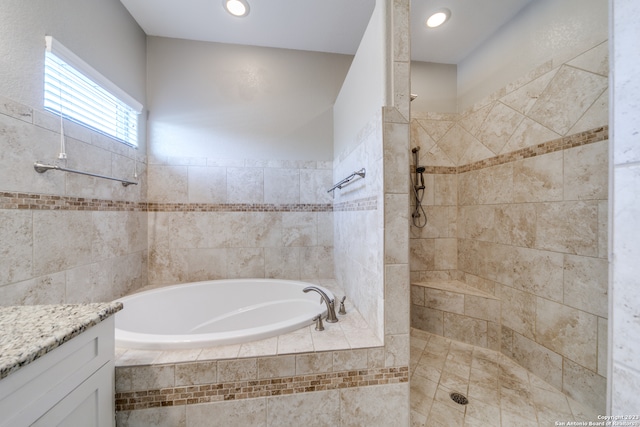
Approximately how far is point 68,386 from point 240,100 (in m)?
2.21

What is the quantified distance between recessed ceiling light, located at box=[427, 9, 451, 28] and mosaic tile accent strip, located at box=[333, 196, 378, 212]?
1.66 meters

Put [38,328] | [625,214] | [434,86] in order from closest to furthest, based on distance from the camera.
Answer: [625,214] → [38,328] → [434,86]

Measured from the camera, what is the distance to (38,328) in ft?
2.36

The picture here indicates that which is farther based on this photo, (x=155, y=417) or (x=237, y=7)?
(x=237, y=7)

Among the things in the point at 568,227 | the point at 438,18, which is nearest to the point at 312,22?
the point at 438,18

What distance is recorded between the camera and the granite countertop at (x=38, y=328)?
0.59 m

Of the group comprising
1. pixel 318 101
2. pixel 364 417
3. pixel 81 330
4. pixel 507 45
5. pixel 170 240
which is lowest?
pixel 364 417

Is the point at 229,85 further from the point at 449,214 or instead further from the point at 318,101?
the point at 449,214

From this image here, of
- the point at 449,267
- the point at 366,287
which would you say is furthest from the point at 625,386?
the point at 449,267

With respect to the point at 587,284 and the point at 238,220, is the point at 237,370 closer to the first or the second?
the point at 238,220

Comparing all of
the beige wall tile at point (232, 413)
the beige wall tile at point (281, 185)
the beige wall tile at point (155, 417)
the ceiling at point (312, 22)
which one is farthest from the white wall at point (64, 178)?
the beige wall tile at point (281, 185)

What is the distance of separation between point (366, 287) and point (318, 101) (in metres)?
1.85

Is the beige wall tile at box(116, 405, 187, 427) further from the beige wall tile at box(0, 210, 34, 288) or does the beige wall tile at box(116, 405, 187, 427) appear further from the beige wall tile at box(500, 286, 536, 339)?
the beige wall tile at box(500, 286, 536, 339)

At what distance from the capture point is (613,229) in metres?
0.45
